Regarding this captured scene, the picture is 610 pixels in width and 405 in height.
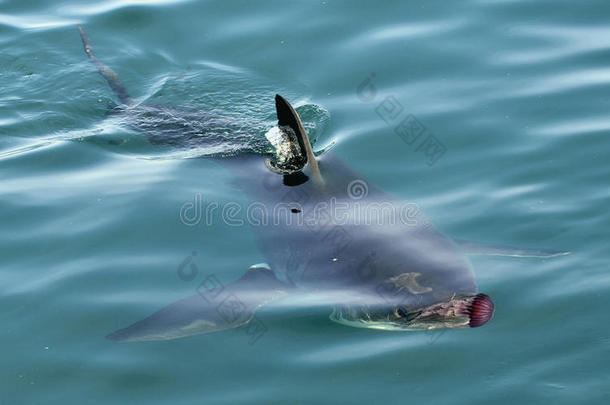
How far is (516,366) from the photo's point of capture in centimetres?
482

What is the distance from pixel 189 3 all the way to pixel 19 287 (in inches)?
237

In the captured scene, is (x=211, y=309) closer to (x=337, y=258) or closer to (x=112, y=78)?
(x=337, y=258)

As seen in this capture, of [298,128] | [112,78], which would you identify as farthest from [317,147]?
[112,78]

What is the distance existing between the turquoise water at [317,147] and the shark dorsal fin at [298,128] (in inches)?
32.1

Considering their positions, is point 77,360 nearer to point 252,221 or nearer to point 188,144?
point 252,221
